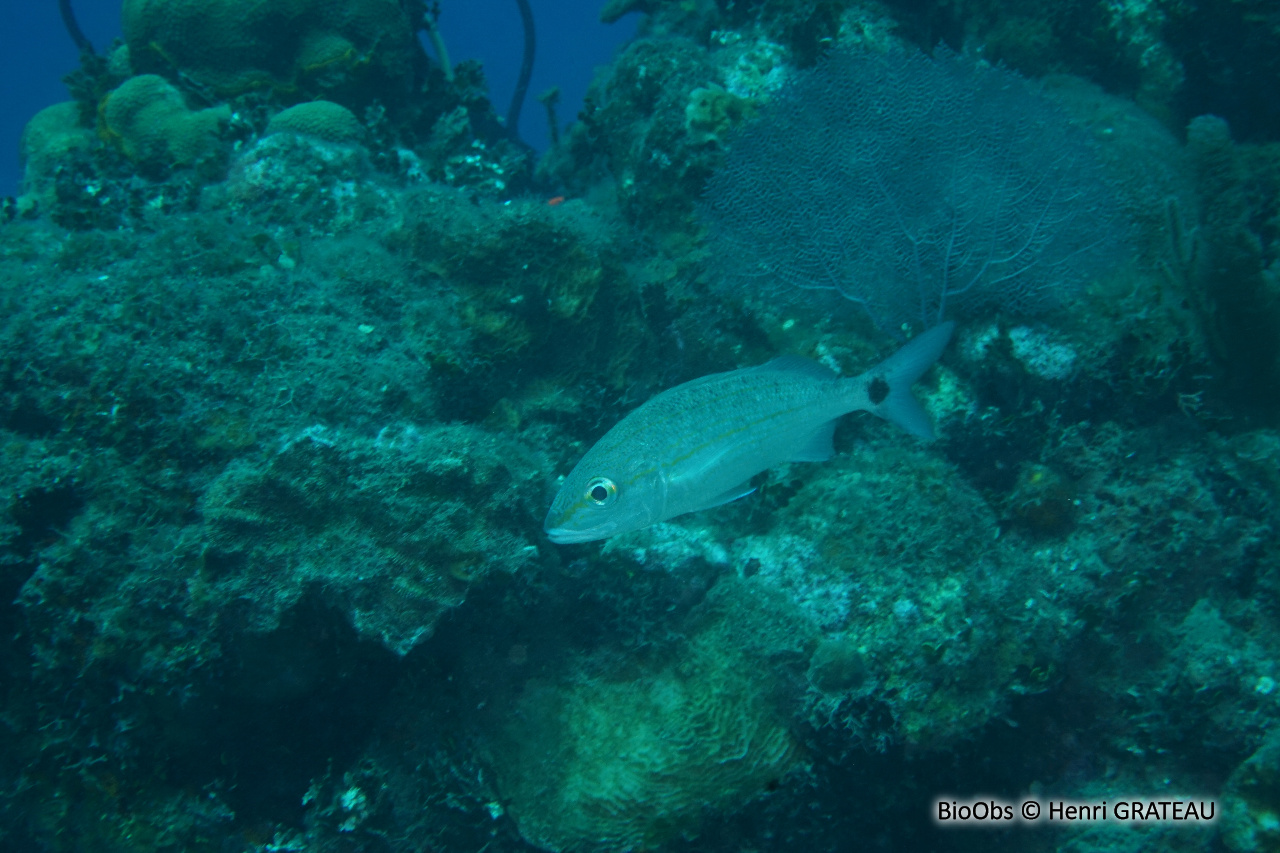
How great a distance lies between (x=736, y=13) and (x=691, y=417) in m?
6.12

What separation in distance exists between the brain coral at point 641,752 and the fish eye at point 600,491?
1.51 m

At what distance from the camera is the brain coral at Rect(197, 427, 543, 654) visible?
2.89 m

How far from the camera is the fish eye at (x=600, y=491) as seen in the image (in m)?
2.78

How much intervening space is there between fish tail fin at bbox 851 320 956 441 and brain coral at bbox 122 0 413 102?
7.43 m

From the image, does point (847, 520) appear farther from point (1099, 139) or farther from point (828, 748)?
point (1099, 139)

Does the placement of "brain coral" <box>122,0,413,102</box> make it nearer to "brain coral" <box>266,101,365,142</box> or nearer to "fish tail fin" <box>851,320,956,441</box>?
"brain coral" <box>266,101,365,142</box>

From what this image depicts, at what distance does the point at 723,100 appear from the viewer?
5.18m

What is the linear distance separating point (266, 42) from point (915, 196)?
768 centimetres

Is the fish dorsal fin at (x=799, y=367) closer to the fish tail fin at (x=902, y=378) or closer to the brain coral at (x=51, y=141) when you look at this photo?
the fish tail fin at (x=902, y=378)

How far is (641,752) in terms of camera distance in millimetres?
3318

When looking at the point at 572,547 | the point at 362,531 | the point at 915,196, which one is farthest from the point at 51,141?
the point at 915,196

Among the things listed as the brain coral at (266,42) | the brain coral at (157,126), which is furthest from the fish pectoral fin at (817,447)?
the brain coral at (266,42)

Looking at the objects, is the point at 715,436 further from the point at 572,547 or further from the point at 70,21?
the point at 70,21

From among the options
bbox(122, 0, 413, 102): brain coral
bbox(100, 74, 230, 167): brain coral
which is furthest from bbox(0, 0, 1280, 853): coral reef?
bbox(122, 0, 413, 102): brain coral
